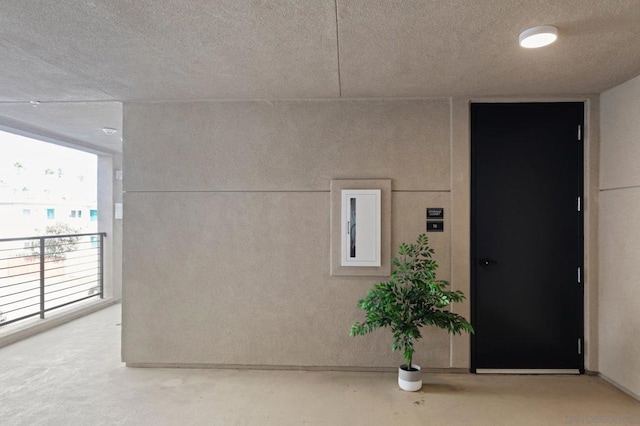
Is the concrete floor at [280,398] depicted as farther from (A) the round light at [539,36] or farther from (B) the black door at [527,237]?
(A) the round light at [539,36]

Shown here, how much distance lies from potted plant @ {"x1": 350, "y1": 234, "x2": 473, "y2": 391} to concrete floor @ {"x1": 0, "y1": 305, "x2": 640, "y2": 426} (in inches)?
13.2

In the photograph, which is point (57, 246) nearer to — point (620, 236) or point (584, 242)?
point (584, 242)

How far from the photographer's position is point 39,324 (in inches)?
192

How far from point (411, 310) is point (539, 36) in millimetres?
2192

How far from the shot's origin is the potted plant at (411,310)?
Result: 316 cm

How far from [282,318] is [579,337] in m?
2.84

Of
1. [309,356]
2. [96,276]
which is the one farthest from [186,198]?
[96,276]

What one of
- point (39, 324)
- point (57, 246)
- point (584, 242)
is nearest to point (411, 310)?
point (584, 242)

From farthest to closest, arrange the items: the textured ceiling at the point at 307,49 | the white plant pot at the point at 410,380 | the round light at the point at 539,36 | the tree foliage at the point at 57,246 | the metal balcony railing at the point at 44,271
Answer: the tree foliage at the point at 57,246 → the metal balcony railing at the point at 44,271 → the white plant pot at the point at 410,380 → the round light at the point at 539,36 → the textured ceiling at the point at 307,49

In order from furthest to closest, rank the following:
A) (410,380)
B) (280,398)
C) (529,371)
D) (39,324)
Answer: (39,324) < (529,371) < (410,380) < (280,398)

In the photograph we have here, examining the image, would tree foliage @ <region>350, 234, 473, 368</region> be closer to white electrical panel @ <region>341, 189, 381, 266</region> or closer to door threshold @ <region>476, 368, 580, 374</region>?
white electrical panel @ <region>341, 189, 381, 266</region>

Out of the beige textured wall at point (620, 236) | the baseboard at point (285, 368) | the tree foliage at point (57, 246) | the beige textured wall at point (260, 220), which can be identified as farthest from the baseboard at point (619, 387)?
the tree foliage at point (57, 246)

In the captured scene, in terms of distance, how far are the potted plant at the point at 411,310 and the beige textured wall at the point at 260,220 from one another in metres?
0.41

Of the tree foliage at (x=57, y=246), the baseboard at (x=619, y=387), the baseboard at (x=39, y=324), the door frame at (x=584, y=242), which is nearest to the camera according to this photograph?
the baseboard at (x=619, y=387)
